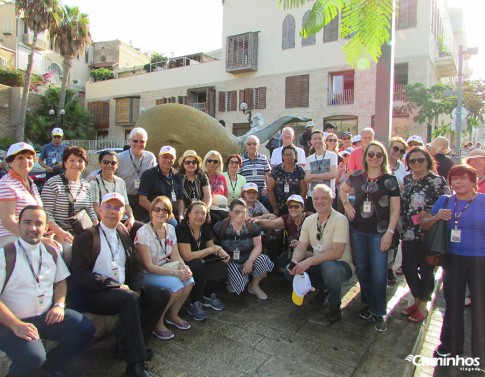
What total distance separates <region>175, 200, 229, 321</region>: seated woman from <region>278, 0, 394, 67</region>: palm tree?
2201 millimetres

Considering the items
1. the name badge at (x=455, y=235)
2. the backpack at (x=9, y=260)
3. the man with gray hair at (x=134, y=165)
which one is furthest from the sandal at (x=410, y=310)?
the backpack at (x=9, y=260)

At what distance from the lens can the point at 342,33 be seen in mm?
2480

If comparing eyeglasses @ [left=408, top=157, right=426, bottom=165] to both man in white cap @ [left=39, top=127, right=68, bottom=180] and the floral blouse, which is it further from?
man in white cap @ [left=39, top=127, right=68, bottom=180]

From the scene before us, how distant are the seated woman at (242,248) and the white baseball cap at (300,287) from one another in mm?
614

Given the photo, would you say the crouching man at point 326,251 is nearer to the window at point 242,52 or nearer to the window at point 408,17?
the window at point 408,17

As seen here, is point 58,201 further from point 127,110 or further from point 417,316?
point 127,110

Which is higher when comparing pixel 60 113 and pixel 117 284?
pixel 60 113

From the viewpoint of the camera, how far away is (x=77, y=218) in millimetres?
3643

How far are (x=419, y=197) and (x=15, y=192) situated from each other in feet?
12.3

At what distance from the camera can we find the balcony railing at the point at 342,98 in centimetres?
2064

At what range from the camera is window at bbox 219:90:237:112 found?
25250mm

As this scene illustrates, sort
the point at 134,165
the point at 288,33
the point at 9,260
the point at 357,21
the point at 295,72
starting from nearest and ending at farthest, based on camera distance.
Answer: the point at 357,21, the point at 9,260, the point at 134,165, the point at 295,72, the point at 288,33

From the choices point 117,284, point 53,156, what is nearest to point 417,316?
point 117,284

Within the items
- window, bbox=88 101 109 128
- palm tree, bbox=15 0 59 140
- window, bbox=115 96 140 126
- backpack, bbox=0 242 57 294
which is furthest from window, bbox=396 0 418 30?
window, bbox=88 101 109 128
